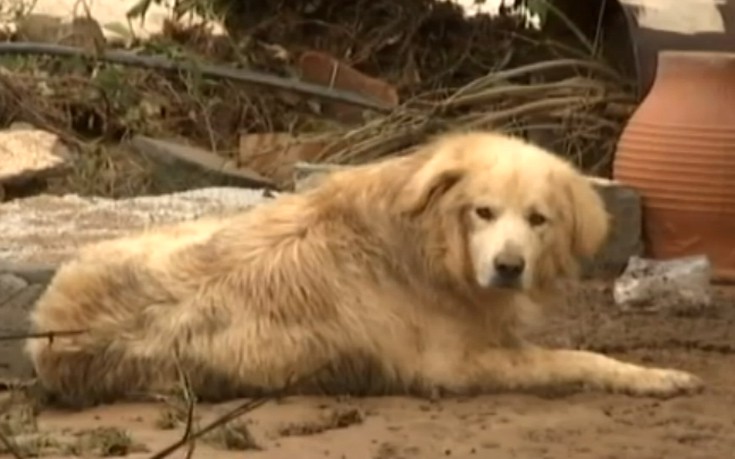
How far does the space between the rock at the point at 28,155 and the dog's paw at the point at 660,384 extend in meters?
4.12

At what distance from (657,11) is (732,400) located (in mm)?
3417

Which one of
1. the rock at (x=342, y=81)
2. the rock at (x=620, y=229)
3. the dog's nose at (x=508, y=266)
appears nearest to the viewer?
the dog's nose at (x=508, y=266)

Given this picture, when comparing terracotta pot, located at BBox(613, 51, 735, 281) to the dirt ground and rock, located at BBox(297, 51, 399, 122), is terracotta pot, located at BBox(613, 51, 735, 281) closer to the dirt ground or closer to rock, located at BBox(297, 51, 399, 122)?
the dirt ground

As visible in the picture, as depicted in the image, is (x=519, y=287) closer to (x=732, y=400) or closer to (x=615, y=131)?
(x=732, y=400)

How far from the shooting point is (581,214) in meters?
5.70

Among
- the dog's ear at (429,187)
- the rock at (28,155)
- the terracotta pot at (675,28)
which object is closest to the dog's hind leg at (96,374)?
the dog's ear at (429,187)

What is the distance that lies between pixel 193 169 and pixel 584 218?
3.63 metres

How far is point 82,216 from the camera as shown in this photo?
7.77m

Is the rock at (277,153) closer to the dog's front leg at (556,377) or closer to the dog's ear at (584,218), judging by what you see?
the dog's ear at (584,218)

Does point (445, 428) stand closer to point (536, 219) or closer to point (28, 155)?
point (536, 219)

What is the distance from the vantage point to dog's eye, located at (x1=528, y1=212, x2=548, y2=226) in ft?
18.2

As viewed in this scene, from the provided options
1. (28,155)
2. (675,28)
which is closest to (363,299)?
(675,28)

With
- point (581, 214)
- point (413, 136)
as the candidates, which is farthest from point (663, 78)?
point (581, 214)

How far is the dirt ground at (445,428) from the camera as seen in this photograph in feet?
15.8
